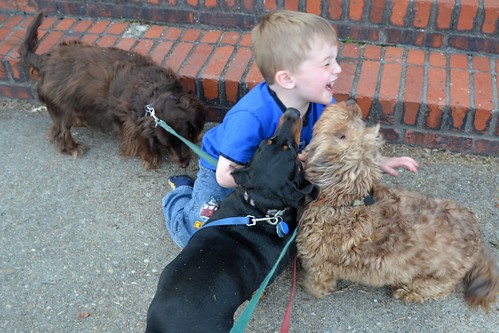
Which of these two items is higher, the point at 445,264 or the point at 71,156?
the point at 445,264

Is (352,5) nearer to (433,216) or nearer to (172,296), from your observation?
(433,216)

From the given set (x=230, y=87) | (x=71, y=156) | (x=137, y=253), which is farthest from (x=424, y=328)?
(x=71, y=156)

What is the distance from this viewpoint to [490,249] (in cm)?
306

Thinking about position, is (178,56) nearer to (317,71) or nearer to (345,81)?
(345,81)

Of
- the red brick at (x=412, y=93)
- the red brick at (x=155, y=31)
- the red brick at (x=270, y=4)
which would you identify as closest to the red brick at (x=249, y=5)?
the red brick at (x=270, y=4)

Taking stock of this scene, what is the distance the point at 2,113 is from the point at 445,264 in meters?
3.62

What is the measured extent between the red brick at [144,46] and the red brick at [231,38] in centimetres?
59

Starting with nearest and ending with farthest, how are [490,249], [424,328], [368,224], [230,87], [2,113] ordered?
[368,224], [424,328], [490,249], [230,87], [2,113]

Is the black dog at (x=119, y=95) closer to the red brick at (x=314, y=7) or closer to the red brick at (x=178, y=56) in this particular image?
the red brick at (x=178, y=56)

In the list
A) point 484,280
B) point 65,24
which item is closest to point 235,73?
point 65,24

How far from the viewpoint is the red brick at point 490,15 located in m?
3.49

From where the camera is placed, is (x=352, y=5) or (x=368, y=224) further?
(x=352, y=5)

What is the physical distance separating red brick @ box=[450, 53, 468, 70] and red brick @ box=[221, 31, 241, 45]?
164 centimetres

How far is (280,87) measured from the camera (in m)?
2.89
